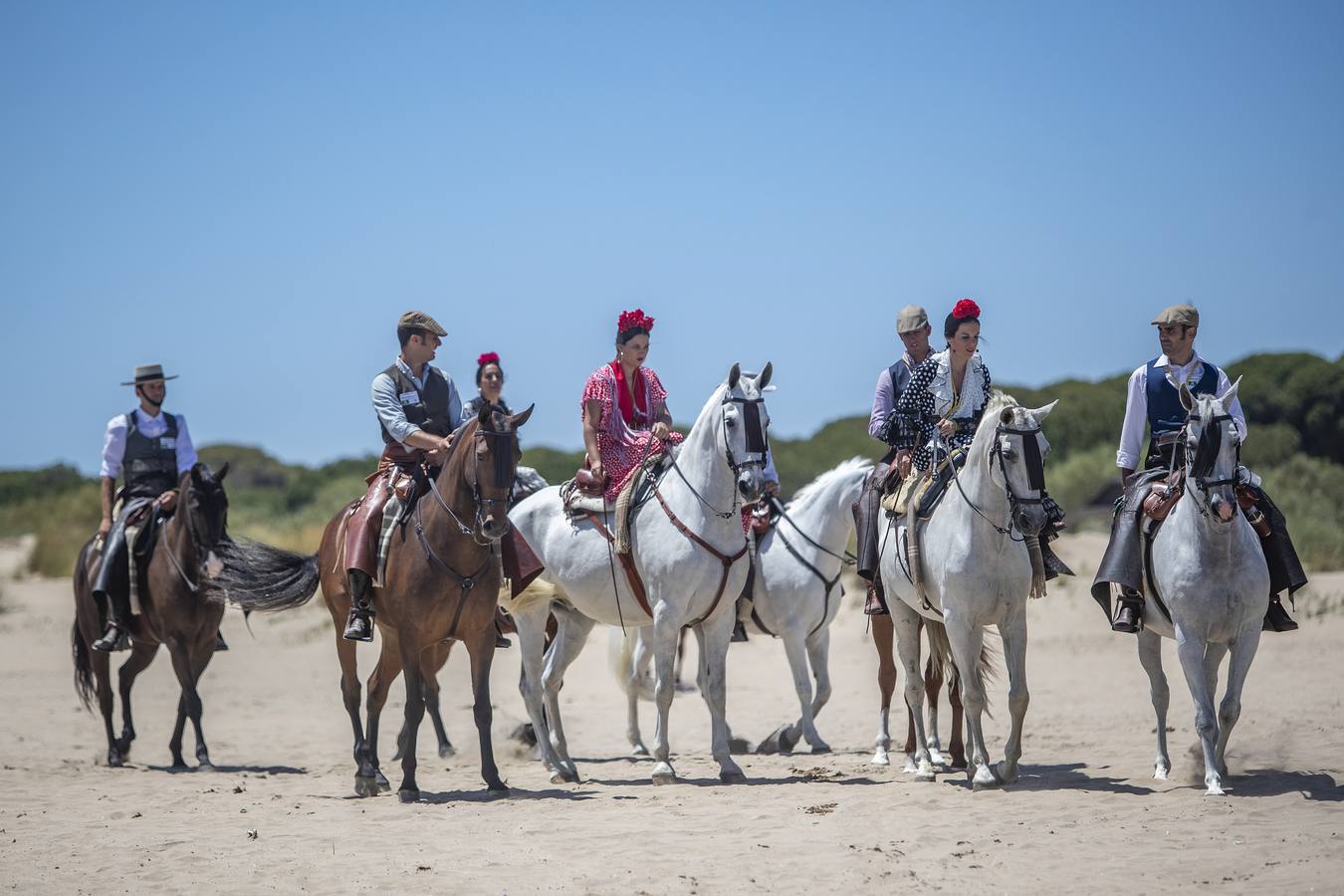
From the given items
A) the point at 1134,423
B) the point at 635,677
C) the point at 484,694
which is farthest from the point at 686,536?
the point at 1134,423

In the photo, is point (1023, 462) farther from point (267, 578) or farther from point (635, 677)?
point (267, 578)

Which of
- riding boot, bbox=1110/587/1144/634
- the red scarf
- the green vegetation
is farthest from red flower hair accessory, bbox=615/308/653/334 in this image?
the green vegetation

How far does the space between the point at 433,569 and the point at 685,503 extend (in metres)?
1.78

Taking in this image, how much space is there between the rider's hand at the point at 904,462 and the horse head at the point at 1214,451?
2114mm

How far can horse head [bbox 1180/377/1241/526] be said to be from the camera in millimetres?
7531

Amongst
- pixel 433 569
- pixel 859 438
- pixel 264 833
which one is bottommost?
pixel 264 833

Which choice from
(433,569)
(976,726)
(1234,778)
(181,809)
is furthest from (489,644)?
(1234,778)

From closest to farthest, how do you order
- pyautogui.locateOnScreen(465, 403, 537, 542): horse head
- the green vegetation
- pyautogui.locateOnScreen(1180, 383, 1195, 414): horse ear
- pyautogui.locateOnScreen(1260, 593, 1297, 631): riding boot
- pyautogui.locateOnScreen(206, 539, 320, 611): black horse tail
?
pyautogui.locateOnScreen(1180, 383, 1195, 414): horse ear < pyautogui.locateOnScreen(1260, 593, 1297, 631): riding boot < pyautogui.locateOnScreen(465, 403, 537, 542): horse head < pyautogui.locateOnScreen(206, 539, 320, 611): black horse tail < the green vegetation

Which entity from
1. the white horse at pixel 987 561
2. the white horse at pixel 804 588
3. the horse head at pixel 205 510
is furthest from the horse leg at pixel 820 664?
the horse head at pixel 205 510

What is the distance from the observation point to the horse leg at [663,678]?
9.28m

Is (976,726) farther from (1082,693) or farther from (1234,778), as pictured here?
(1082,693)

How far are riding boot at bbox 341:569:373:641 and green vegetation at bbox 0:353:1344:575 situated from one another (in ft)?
48.8

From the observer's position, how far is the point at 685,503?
937 centimetres

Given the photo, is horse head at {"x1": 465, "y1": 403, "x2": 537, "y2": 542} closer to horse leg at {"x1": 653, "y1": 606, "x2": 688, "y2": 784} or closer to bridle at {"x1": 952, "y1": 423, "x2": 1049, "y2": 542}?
horse leg at {"x1": 653, "y1": 606, "x2": 688, "y2": 784}
